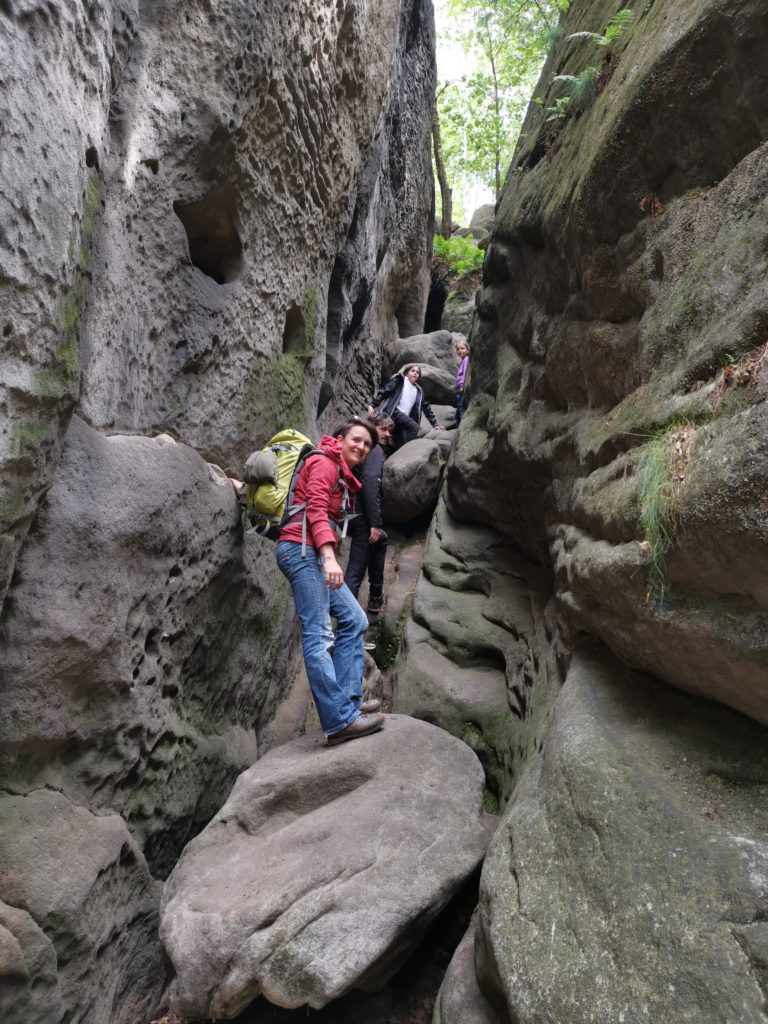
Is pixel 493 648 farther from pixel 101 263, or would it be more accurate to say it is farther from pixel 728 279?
pixel 101 263

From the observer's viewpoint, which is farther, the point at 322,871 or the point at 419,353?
the point at 419,353

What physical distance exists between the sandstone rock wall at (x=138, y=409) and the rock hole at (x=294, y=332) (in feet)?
0.09

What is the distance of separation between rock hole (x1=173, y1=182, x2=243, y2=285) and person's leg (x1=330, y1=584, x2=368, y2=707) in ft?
11.6

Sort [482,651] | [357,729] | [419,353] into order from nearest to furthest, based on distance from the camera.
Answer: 1. [357,729]
2. [482,651]
3. [419,353]

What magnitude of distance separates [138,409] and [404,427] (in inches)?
255

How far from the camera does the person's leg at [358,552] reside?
6.96 metres

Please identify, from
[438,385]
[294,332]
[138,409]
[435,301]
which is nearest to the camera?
[138,409]

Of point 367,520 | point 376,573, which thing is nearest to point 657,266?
point 367,520

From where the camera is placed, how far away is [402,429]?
10.9 meters

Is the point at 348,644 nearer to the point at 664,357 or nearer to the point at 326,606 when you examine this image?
the point at 326,606

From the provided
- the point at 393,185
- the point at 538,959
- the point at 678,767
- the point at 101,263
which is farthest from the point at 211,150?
the point at 393,185

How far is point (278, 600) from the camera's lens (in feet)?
21.7

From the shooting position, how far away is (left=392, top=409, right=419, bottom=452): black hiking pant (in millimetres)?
10672

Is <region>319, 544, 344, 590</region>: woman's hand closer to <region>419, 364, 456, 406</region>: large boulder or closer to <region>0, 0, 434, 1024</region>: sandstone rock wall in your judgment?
<region>0, 0, 434, 1024</region>: sandstone rock wall
